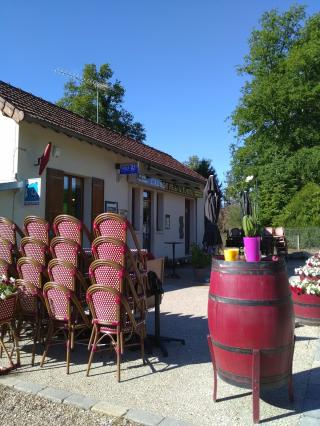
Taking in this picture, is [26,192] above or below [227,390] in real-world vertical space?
above

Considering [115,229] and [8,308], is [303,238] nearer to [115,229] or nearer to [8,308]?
[115,229]

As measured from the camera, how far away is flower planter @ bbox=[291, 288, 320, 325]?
6168mm

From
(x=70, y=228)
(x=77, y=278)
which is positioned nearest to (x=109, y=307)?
(x=77, y=278)

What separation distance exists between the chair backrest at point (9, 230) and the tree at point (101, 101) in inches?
1144

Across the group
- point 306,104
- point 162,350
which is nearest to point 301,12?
point 306,104

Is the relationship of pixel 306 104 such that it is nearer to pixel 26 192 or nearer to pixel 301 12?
pixel 301 12

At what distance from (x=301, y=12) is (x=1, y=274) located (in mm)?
34366

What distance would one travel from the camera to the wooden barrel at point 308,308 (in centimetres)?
617

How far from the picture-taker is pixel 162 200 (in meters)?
15.2

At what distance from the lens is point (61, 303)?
14.6 ft

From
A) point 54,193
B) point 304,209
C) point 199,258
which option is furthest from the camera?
point 304,209

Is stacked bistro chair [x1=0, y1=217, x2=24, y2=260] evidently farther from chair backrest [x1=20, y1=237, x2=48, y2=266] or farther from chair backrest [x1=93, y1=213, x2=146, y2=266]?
chair backrest [x1=93, y1=213, x2=146, y2=266]

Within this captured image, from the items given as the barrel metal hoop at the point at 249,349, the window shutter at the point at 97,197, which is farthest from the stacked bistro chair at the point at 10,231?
the window shutter at the point at 97,197

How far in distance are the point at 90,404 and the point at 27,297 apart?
1.67 metres
